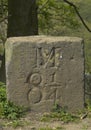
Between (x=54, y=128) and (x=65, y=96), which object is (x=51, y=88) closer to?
(x=65, y=96)

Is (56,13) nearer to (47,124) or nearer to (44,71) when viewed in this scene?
(44,71)

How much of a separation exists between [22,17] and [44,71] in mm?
5826

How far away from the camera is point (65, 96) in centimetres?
673

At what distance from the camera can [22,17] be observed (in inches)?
484

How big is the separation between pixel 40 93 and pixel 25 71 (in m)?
0.40

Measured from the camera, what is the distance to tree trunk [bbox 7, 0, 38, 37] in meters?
12.2

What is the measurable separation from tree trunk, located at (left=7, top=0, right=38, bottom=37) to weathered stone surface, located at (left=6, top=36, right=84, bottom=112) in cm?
558

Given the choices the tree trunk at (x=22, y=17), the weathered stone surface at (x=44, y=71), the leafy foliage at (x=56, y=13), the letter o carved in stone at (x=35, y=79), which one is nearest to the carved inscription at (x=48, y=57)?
the weathered stone surface at (x=44, y=71)

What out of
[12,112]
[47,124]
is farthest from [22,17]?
[47,124]

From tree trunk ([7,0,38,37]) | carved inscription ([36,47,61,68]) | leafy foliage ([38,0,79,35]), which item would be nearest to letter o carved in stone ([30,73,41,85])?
carved inscription ([36,47,61,68])

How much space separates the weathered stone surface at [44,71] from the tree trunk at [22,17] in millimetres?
5579

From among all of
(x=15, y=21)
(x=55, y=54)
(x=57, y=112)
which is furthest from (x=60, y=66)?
(x=15, y=21)

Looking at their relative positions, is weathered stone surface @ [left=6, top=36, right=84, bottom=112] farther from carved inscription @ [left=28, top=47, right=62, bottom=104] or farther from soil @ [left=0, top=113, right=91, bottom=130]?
soil @ [left=0, top=113, right=91, bottom=130]

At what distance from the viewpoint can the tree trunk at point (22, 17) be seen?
40.0 ft
